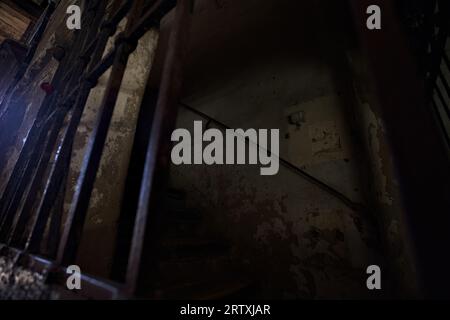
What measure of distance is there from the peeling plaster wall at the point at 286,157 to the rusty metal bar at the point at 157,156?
1518 millimetres

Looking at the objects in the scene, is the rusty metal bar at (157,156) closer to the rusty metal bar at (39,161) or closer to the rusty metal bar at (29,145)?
the rusty metal bar at (39,161)

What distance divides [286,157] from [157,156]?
1.66 m

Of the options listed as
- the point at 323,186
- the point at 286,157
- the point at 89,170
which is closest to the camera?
the point at 89,170

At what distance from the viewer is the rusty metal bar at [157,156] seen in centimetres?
62

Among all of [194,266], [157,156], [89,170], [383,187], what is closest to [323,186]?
[383,187]

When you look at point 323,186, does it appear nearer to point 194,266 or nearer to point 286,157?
point 286,157

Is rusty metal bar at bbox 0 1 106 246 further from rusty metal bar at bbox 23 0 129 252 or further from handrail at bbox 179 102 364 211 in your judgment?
handrail at bbox 179 102 364 211

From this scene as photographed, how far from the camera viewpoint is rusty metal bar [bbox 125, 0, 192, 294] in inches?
24.3

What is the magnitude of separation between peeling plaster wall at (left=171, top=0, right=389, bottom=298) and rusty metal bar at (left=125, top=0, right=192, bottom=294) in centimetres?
152

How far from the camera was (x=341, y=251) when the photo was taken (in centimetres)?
165

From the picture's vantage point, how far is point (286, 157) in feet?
7.05

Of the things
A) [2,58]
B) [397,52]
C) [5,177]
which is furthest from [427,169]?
[2,58]

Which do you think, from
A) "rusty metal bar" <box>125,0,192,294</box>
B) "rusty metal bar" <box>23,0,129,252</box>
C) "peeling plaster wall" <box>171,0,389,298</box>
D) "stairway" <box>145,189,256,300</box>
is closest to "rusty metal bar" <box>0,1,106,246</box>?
"rusty metal bar" <box>23,0,129,252</box>
